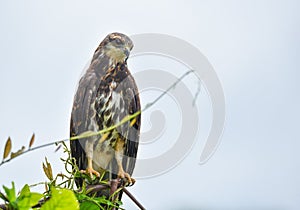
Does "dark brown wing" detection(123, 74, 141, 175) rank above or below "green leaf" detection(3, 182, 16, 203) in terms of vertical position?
above

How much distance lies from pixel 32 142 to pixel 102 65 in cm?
172

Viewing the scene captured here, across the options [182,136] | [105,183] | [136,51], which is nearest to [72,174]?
[105,183]

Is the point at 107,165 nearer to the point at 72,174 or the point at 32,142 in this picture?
the point at 72,174

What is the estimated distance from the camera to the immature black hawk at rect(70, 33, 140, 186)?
1.88 m

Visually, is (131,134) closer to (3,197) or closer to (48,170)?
(48,170)

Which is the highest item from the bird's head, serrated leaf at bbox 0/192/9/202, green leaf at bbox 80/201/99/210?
the bird's head

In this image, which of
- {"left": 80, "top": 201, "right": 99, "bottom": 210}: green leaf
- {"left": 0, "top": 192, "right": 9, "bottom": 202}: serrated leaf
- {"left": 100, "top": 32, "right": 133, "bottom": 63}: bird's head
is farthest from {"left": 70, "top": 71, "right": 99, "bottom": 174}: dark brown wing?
{"left": 0, "top": 192, "right": 9, "bottom": 202}: serrated leaf

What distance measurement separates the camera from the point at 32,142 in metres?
0.38

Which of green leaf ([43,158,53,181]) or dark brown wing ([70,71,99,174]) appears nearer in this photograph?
green leaf ([43,158,53,181])

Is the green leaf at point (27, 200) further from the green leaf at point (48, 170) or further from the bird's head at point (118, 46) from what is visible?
the bird's head at point (118, 46)

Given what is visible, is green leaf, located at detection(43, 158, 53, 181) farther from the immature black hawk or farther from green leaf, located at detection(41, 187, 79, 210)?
the immature black hawk

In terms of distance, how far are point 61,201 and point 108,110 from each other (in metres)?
1.50

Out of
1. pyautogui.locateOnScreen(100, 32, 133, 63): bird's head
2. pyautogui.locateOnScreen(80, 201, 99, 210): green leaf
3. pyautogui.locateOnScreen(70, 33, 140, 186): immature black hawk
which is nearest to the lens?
pyautogui.locateOnScreen(80, 201, 99, 210): green leaf

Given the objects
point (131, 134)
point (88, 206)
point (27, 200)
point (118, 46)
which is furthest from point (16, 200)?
point (118, 46)
